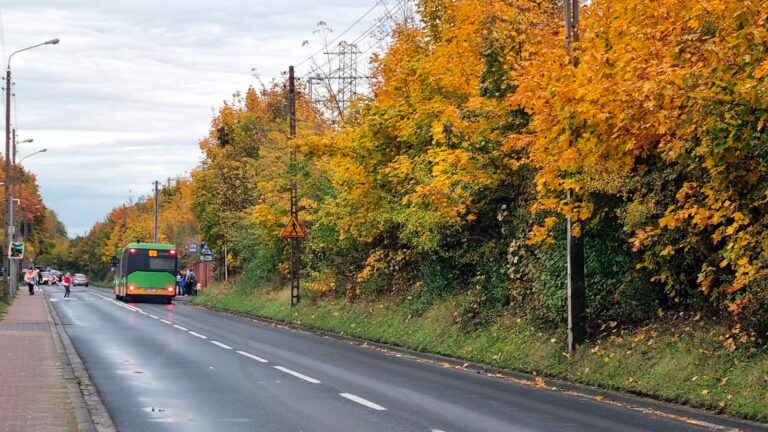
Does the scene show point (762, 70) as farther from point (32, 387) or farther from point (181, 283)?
point (181, 283)

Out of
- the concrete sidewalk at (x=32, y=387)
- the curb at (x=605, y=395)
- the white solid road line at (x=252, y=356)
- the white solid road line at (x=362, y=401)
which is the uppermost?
the concrete sidewalk at (x=32, y=387)

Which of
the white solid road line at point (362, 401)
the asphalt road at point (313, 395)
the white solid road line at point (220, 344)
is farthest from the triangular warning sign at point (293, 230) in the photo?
the white solid road line at point (362, 401)

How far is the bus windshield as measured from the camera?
Result: 57.4m

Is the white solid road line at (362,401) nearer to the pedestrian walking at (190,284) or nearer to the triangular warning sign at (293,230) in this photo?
the triangular warning sign at (293,230)

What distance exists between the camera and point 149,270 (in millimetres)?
57562

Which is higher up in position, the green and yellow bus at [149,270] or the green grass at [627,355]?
the green and yellow bus at [149,270]

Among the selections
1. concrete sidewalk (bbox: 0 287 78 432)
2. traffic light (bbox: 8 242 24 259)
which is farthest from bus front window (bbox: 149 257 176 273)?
concrete sidewalk (bbox: 0 287 78 432)

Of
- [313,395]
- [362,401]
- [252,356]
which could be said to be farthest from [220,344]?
[362,401]

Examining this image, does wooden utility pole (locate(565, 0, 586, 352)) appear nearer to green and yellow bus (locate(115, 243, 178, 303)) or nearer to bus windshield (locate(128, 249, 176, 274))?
green and yellow bus (locate(115, 243, 178, 303))

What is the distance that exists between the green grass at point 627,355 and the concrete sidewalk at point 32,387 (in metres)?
7.62

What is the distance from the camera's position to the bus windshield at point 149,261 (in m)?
57.4

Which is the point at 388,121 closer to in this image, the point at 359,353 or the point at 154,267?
the point at 359,353

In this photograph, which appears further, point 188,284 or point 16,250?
point 188,284

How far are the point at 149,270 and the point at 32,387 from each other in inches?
1745
